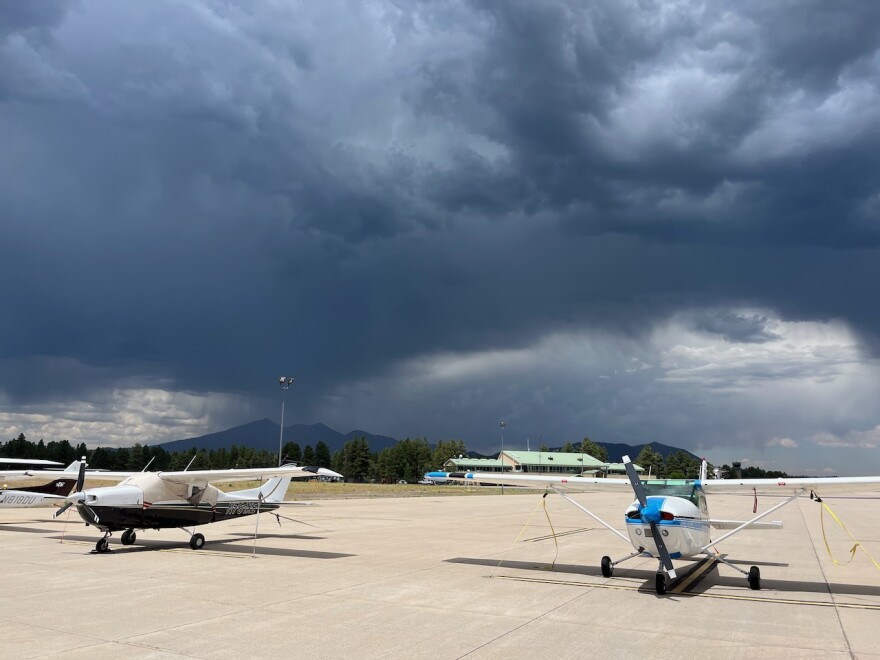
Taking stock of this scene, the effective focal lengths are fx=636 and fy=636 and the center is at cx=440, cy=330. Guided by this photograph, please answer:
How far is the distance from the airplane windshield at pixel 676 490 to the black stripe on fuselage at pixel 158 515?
13.6 metres

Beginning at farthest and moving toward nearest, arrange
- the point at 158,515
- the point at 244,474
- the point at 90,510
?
the point at 158,515 < the point at 244,474 < the point at 90,510

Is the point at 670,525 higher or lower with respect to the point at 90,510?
lower

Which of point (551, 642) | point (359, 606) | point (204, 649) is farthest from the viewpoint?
point (359, 606)

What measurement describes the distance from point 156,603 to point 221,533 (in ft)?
45.7

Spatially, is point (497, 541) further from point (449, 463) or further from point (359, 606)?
point (449, 463)

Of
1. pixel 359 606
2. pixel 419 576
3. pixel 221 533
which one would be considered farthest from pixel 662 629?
pixel 221 533

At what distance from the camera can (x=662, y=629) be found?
9.44 metres

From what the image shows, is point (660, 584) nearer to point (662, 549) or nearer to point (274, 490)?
point (662, 549)

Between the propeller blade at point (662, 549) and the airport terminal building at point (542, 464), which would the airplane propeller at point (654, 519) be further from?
the airport terminal building at point (542, 464)

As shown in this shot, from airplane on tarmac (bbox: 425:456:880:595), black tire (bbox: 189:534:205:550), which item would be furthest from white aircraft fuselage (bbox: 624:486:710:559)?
black tire (bbox: 189:534:205:550)

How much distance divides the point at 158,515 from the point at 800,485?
55.9ft

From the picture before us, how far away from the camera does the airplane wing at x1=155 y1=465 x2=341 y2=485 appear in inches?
713

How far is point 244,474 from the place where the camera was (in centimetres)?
1855

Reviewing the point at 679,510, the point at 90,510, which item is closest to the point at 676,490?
the point at 679,510
